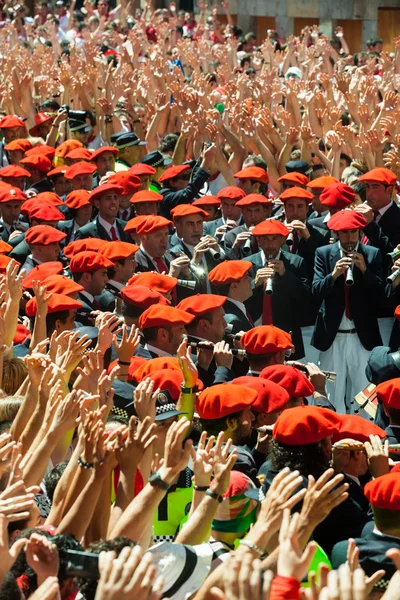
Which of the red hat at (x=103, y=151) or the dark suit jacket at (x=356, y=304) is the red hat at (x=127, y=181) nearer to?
the red hat at (x=103, y=151)

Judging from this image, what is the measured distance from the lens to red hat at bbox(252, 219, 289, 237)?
870 centimetres

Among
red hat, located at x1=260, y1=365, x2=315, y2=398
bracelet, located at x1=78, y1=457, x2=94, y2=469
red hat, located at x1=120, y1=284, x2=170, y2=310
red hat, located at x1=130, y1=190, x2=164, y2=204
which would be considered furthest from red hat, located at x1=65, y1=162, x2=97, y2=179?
bracelet, located at x1=78, y1=457, x2=94, y2=469

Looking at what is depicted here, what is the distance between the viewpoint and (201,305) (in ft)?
23.9

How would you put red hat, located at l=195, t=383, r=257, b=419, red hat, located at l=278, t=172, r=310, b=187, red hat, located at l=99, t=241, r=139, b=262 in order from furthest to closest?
1. red hat, located at l=278, t=172, r=310, b=187
2. red hat, located at l=99, t=241, r=139, b=262
3. red hat, located at l=195, t=383, r=257, b=419

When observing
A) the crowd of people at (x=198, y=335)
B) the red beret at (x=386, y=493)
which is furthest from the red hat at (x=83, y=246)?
the red beret at (x=386, y=493)

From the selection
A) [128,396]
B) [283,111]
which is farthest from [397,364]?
[283,111]

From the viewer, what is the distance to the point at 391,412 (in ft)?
19.6

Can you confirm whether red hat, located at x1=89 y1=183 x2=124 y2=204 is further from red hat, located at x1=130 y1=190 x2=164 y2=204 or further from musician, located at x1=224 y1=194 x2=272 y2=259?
musician, located at x1=224 y1=194 x2=272 y2=259

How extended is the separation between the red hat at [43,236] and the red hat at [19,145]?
3235mm

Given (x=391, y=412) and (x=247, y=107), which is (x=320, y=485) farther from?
(x=247, y=107)

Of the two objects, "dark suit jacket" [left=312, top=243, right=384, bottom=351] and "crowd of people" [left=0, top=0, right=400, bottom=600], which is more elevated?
"crowd of people" [left=0, top=0, right=400, bottom=600]

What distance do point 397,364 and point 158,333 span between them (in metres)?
1.42

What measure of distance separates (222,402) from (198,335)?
191cm

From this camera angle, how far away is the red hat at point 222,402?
17.8 ft
